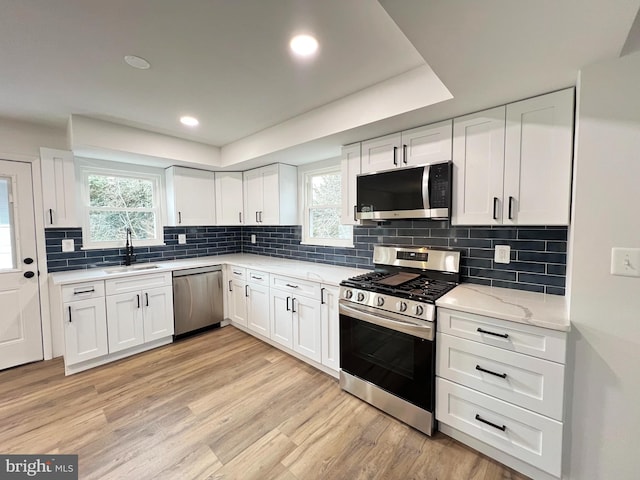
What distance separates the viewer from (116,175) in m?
3.35

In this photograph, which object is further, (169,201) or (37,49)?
(169,201)

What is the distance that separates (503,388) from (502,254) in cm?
93

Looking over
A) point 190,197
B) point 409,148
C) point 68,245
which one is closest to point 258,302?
point 190,197

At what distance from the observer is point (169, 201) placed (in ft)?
11.9

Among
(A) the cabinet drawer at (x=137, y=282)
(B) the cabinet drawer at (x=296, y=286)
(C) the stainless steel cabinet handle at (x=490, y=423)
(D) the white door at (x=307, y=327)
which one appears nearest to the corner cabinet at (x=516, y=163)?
(C) the stainless steel cabinet handle at (x=490, y=423)

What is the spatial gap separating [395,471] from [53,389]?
2825 mm

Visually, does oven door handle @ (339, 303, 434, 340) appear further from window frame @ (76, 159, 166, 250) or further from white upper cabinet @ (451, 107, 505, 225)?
window frame @ (76, 159, 166, 250)

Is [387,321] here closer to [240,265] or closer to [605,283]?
[605,283]

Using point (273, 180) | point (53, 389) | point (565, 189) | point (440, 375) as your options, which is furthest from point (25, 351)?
point (565, 189)

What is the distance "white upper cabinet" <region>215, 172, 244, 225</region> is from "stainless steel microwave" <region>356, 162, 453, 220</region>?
6.67 feet

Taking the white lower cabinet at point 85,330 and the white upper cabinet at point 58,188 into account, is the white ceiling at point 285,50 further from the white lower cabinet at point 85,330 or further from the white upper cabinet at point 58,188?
the white lower cabinet at point 85,330

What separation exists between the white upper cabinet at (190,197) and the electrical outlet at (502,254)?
133 inches

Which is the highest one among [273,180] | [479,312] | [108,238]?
[273,180]

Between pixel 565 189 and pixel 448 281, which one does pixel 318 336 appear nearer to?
pixel 448 281
